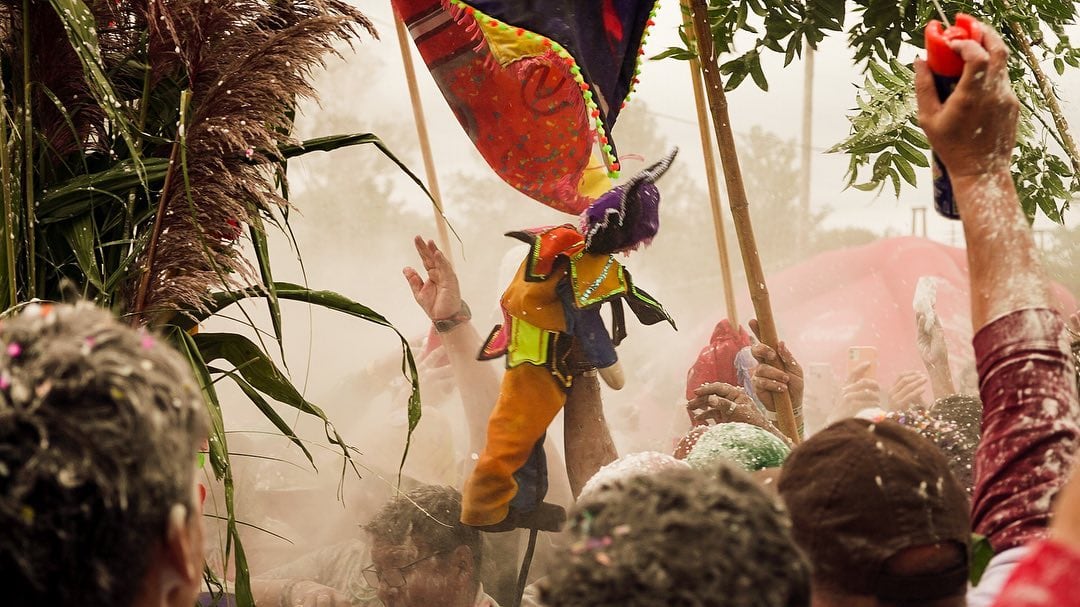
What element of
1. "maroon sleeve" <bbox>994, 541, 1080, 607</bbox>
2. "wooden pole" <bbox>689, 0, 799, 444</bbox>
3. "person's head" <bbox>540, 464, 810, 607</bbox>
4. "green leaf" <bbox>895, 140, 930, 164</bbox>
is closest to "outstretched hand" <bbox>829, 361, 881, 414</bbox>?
"green leaf" <bbox>895, 140, 930, 164</bbox>

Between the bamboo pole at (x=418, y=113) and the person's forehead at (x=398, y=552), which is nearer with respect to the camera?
the person's forehead at (x=398, y=552)

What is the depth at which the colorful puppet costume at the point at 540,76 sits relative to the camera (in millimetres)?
2707

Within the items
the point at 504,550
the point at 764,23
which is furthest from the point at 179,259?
the point at 764,23

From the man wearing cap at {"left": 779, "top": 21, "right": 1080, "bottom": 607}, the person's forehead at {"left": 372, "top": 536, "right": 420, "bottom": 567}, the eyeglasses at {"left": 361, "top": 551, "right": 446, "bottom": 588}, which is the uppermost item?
the man wearing cap at {"left": 779, "top": 21, "right": 1080, "bottom": 607}

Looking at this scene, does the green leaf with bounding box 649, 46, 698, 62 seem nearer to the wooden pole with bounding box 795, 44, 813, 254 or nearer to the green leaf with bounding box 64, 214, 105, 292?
the green leaf with bounding box 64, 214, 105, 292

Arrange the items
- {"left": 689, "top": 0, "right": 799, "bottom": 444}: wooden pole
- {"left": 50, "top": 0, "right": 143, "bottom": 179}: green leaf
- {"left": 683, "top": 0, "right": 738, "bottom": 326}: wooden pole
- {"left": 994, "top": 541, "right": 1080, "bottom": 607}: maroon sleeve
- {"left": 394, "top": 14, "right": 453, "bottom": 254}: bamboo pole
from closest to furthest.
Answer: {"left": 994, "top": 541, "right": 1080, "bottom": 607}: maroon sleeve → {"left": 50, "top": 0, "right": 143, "bottom": 179}: green leaf → {"left": 689, "top": 0, "right": 799, "bottom": 444}: wooden pole → {"left": 683, "top": 0, "right": 738, "bottom": 326}: wooden pole → {"left": 394, "top": 14, "right": 453, "bottom": 254}: bamboo pole

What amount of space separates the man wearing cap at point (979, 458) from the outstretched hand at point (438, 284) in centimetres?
197

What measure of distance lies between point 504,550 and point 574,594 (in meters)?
2.33

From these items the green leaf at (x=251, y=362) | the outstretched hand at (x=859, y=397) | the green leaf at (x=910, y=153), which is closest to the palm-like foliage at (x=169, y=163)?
the green leaf at (x=251, y=362)

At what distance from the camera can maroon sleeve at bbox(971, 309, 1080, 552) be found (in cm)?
102

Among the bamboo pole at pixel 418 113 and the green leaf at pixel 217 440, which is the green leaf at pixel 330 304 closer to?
the green leaf at pixel 217 440

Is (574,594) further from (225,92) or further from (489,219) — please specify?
(489,219)

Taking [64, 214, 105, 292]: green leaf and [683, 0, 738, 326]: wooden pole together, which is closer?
[64, 214, 105, 292]: green leaf

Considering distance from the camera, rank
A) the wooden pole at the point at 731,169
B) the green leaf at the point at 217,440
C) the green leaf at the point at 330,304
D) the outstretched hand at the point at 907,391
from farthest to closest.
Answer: the outstretched hand at the point at 907,391 → the wooden pole at the point at 731,169 → the green leaf at the point at 330,304 → the green leaf at the point at 217,440
